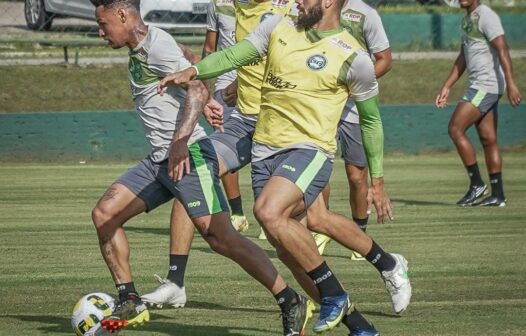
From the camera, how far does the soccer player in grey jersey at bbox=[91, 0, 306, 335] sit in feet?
25.9

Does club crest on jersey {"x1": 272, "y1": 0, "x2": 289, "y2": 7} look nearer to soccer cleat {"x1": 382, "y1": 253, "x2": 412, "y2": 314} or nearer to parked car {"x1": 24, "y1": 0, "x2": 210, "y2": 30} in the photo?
soccer cleat {"x1": 382, "y1": 253, "x2": 412, "y2": 314}

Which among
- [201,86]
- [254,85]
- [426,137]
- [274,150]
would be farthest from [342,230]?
[426,137]

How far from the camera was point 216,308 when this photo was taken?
8.77 m

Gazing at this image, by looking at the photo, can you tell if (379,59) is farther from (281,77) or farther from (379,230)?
(281,77)

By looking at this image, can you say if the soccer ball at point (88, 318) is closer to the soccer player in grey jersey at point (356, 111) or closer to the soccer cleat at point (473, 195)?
the soccer player in grey jersey at point (356, 111)

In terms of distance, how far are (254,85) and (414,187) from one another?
6.10m

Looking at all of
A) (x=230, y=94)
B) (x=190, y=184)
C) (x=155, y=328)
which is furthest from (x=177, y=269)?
(x=230, y=94)

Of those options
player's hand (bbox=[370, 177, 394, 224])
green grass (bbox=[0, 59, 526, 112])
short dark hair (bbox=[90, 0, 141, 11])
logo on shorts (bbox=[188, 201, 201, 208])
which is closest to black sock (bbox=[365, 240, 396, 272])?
player's hand (bbox=[370, 177, 394, 224])

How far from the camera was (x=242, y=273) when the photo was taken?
10102 mm

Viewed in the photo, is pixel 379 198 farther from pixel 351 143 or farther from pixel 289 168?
pixel 351 143

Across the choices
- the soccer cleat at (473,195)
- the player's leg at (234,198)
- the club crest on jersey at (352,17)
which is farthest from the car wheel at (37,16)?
the club crest on jersey at (352,17)

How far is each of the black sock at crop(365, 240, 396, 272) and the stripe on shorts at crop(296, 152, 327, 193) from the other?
0.83m

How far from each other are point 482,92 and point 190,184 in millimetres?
7173

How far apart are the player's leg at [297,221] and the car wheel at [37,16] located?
1295 cm
